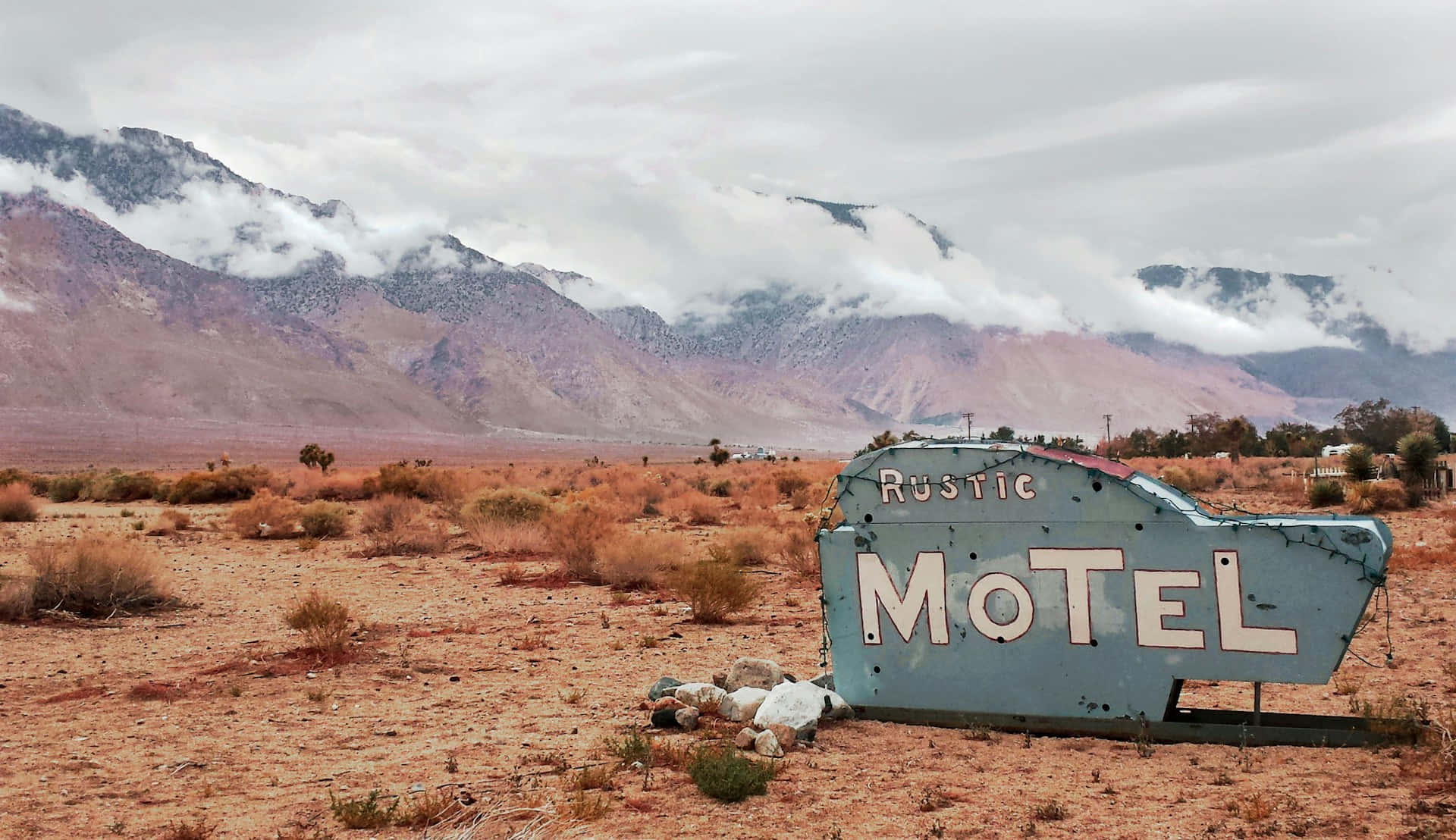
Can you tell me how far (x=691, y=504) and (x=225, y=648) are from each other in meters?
18.9

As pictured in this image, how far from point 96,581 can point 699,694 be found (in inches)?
439

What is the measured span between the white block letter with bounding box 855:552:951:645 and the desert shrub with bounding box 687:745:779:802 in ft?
5.86

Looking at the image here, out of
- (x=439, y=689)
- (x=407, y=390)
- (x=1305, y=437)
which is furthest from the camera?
(x=407, y=390)

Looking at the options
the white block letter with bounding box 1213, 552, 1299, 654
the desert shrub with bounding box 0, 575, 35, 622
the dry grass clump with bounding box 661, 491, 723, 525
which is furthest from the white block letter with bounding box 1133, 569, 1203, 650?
the dry grass clump with bounding box 661, 491, 723, 525

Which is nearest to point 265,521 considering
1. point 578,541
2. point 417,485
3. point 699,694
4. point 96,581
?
point 417,485

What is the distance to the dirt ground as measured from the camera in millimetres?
7434

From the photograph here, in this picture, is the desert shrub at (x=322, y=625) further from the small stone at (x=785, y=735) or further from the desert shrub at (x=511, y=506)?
the desert shrub at (x=511, y=506)

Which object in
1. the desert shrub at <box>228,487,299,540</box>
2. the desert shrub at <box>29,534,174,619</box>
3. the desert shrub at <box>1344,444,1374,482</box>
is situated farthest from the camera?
the desert shrub at <box>1344,444,1374,482</box>

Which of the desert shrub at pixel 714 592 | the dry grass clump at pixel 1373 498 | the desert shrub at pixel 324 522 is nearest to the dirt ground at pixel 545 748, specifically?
the desert shrub at pixel 714 592

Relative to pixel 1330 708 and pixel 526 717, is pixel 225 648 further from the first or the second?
pixel 1330 708

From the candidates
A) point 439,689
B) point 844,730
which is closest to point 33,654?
point 439,689

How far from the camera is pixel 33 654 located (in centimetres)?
1395

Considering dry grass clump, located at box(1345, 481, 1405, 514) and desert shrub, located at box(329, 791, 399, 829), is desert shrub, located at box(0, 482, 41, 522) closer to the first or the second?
desert shrub, located at box(329, 791, 399, 829)

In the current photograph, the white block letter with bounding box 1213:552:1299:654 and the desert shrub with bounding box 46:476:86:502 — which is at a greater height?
the desert shrub with bounding box 46:476:86:502
